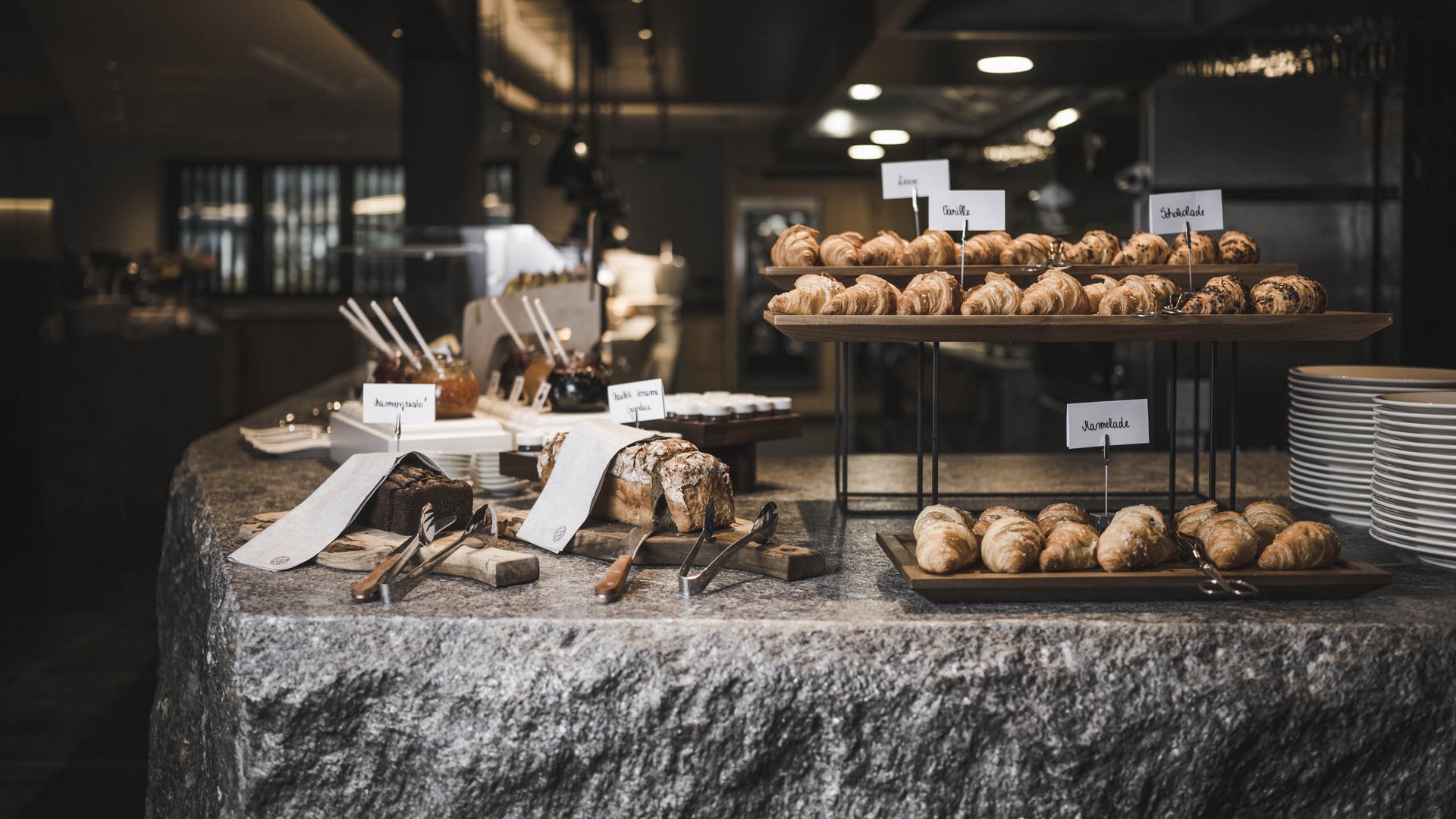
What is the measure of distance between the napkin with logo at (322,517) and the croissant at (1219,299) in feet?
3.97

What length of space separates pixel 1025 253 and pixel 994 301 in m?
0.34

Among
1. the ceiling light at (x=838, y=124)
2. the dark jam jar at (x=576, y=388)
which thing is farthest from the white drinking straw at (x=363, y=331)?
the ceiling light at (x=838, y=124)

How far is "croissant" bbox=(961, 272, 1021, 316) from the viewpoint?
1867 mm

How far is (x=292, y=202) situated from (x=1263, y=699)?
11724mm

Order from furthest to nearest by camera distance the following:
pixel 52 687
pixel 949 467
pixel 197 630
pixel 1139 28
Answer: pixel 1139 28
pixel 52 687
pixel 949 467
pixel 197 630

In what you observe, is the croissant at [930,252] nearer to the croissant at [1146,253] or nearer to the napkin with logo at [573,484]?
the croissant at [1146,253]

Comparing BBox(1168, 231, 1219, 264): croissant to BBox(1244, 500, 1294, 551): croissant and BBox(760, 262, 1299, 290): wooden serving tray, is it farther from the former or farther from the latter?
BBox(1244, 500, 1294, 551): croissant

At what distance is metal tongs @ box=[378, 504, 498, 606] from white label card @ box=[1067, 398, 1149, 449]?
867mm

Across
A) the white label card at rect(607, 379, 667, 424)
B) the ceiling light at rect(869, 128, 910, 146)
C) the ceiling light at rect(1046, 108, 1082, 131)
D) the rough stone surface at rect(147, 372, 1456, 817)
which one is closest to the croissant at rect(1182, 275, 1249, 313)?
the rough stone surface at rect(147, 372, 1456, 817)

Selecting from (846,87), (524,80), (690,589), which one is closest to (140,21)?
(524,80)

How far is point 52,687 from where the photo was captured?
3.73 metres

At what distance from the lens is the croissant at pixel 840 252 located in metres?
2.12

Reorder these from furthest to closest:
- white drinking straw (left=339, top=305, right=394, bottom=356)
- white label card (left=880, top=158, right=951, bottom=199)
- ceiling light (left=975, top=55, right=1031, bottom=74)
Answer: ceiling light (left=975, top=55, right=1031, bottom=74)
white drinking straw (left=339, top=305, right=394, bottom=356)
white label card (left=880, top=158, right=951, bottom=199)

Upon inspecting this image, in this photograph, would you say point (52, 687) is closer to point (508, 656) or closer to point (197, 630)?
point (197, 630)
